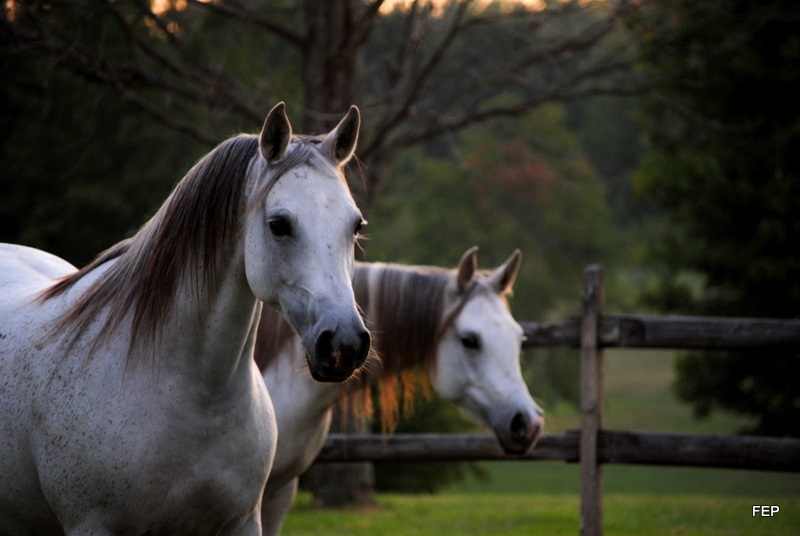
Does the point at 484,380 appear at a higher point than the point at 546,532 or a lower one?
higher

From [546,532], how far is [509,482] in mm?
9526

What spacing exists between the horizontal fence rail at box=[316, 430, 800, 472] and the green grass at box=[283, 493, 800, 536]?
87cm

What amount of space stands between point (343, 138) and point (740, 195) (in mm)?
8390

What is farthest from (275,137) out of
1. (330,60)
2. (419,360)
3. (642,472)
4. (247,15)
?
(642,472)

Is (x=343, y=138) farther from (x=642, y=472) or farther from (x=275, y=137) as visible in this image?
(x=642, y=472)

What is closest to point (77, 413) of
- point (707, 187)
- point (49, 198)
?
point (707, 187)

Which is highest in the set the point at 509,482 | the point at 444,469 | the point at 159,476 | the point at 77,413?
the point at 77,413

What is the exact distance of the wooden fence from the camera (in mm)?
4480

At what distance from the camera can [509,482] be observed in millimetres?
14930

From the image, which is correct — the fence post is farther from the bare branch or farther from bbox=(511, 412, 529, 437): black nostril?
the bare branch

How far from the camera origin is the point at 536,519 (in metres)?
6.43

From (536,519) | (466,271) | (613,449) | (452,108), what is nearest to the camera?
(466,271)

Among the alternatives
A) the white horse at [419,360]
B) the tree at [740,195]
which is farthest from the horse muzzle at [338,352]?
the tree at [740,195]

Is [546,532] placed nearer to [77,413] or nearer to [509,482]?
[77,413]
